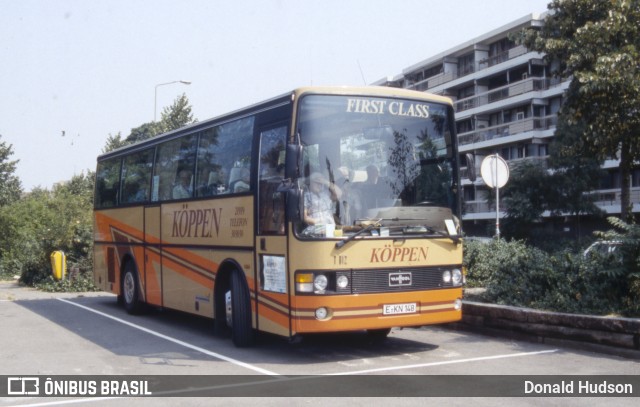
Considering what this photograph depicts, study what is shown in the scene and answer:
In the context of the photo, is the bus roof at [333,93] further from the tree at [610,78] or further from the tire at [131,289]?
the tire at [131,289]

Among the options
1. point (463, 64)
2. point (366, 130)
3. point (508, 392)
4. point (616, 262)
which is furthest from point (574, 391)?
point (463, 64)

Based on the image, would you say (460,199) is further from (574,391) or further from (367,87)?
(574,391)

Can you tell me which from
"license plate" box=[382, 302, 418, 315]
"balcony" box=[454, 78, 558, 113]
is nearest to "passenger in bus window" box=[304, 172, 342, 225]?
"license plate" box=[382, 302, 418, 315]

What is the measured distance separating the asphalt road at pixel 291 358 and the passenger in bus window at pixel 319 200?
6.02 feet

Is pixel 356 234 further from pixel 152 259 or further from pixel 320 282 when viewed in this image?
pixel 152 259

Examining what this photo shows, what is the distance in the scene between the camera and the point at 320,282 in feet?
30.5

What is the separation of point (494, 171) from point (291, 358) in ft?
22.6

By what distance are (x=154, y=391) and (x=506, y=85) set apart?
183 ft

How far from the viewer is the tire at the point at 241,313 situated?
35.3ft

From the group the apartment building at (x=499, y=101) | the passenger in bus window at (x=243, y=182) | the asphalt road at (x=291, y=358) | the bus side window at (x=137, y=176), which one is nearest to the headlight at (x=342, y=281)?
the asphalt road at (x=291, y=358)

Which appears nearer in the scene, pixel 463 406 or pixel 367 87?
pixel 463 406

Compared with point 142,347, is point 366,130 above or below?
above

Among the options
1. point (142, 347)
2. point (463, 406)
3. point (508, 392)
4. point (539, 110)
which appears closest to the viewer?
point (463, 406)

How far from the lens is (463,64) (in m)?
68.3
